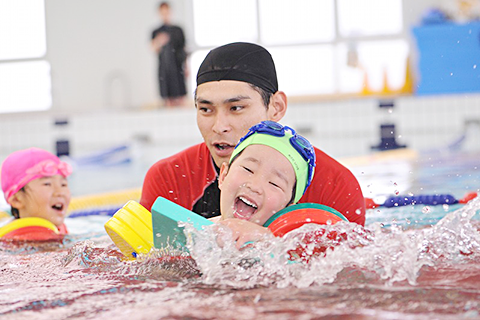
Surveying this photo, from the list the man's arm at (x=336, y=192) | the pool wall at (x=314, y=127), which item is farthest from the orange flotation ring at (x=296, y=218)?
the pool wall at (x=314, y=127)

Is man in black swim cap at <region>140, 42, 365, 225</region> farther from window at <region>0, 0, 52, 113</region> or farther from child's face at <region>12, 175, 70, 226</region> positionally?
window at <region>0, 0, 52, 113</region>

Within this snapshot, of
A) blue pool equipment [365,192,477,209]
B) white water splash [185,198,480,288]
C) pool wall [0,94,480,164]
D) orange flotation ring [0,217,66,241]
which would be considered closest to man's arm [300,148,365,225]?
white water splash [185,198,480,288]

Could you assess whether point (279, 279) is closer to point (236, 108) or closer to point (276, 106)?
point (236, 108)

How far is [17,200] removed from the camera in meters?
3.46

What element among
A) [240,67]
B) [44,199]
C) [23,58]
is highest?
[23,58]

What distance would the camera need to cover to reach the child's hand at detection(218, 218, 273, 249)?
1962 mm

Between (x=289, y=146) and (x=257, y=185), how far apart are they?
0.21 m

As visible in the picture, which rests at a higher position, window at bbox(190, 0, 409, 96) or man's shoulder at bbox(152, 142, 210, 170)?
window at bbox(190, 0, 409, 96)

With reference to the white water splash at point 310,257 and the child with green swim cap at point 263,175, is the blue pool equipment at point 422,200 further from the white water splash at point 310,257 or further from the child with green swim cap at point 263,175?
the white water splash at point 310,257

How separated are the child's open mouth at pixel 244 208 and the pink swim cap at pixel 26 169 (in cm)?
159

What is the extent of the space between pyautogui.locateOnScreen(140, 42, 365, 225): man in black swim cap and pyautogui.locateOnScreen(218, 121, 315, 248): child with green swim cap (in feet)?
0.74

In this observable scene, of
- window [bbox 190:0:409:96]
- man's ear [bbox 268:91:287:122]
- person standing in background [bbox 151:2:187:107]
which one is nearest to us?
man's ear [bbox 268:91:287:122]

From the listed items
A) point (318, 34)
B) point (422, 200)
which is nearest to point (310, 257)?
point (422, 200)

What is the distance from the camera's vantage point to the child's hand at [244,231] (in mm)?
1962
